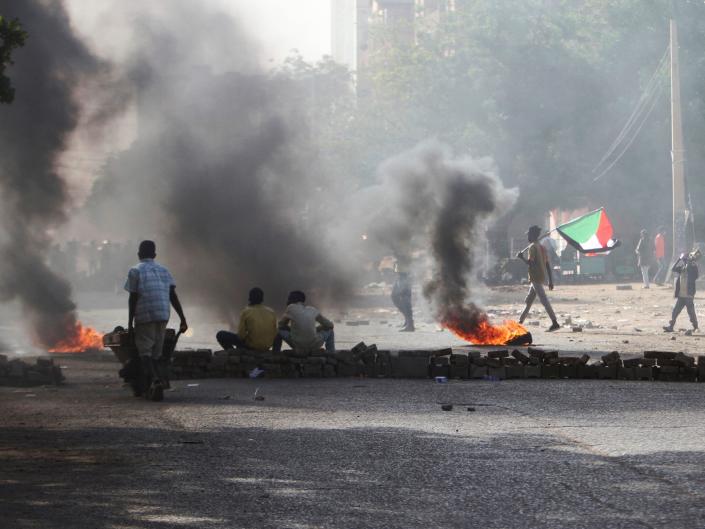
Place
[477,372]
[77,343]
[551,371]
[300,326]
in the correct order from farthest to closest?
[77,343], [300,326], [477,372], [551,371]

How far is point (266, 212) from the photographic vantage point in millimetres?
23328

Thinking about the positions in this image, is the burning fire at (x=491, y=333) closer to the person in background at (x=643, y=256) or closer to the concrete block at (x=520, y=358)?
the concrete block at (x=520, y=358)

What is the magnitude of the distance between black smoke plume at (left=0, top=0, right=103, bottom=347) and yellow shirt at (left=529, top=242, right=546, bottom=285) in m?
7.16

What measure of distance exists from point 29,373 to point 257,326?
2388 millimetres

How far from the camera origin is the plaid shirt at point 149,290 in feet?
36.5

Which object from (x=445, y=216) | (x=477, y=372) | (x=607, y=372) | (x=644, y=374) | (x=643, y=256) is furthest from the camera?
(x=643, y=256)

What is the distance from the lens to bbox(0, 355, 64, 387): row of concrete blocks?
42.0 ft

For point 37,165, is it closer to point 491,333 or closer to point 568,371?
point 491,333

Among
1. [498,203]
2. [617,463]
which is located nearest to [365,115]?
[498,203]

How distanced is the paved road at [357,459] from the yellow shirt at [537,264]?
26.4ft

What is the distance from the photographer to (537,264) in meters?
20.0

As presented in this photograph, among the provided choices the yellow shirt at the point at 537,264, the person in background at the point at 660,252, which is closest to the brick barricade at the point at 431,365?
the yellow shirt at the point at 537,264

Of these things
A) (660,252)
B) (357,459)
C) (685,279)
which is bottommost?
(357,459)

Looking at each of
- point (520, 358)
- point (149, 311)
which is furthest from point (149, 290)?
point (520, 358)
